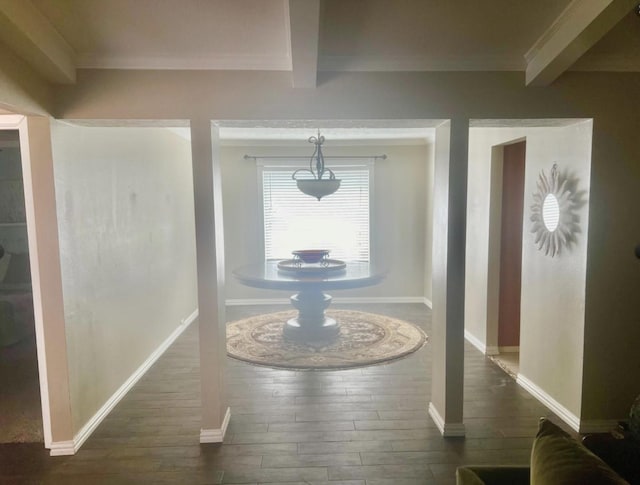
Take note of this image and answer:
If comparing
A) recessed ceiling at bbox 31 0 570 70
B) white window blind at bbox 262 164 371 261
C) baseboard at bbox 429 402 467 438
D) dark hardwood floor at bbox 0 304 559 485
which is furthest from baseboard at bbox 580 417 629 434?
white window blind at bbox 262 164 371 261

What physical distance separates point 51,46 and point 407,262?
16.4 ft

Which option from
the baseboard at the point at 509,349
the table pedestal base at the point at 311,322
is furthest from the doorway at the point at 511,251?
the table pedestal base at the point at 311,322

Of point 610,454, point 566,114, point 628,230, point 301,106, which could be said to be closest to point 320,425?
point 610,454

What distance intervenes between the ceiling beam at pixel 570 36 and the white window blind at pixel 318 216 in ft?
11.8

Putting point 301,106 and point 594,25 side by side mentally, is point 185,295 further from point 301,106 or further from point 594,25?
point 594,25

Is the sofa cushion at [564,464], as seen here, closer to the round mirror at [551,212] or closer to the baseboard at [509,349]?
the round mirror at [551,212]

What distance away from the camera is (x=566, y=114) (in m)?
2.48

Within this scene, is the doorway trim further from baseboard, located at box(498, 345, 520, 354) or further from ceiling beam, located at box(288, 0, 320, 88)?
ceiling beam, located at box(288, 0, 320, 88)

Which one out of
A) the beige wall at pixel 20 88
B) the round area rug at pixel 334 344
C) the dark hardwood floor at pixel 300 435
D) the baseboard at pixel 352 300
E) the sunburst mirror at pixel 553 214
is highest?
the beige wall at pixel 20 88

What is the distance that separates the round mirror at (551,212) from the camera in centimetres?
283

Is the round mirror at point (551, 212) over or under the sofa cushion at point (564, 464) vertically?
over

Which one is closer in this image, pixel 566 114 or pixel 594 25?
pixel 594 25

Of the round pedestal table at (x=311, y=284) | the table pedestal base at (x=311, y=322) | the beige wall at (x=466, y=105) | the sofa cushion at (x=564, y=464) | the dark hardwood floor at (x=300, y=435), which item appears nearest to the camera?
the sofa cushion at (x=564, y=464)

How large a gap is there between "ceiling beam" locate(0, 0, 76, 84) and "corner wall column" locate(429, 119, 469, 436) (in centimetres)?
226
